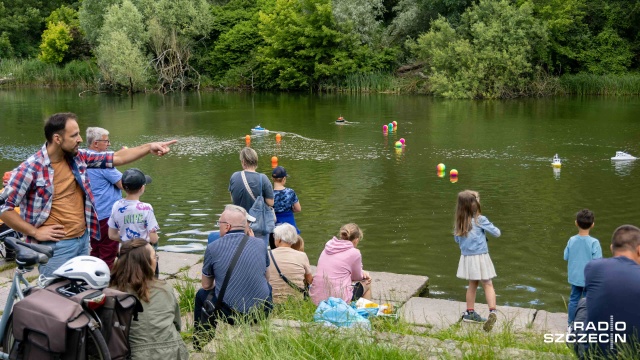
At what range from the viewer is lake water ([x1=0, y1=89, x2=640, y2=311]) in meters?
10.1

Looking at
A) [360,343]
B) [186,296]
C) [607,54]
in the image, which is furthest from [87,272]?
[607,54]

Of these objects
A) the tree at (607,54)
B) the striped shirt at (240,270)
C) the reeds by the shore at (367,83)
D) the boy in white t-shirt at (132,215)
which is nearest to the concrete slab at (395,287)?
the striped shirt at (240,270)

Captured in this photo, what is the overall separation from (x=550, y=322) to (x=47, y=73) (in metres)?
50.7

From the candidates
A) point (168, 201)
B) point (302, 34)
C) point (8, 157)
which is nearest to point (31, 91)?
point (302, 34)

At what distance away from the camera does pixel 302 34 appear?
44.4 m

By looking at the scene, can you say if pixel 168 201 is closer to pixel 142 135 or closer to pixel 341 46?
pixel 142 135

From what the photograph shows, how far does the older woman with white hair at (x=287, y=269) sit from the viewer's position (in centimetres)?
615

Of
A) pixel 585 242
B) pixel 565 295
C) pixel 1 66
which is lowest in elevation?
pixel 565 295

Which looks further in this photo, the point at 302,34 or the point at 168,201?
the point at 302,34

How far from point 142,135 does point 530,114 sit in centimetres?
1518

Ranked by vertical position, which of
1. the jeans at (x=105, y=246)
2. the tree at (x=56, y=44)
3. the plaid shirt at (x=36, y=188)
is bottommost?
the jeans at (x=105, y=246)

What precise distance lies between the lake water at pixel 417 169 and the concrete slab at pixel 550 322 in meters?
1.26

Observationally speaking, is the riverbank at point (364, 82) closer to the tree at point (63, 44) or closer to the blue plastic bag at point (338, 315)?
the tree at point (63, 44)

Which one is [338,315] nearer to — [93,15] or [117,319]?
[117,319]
